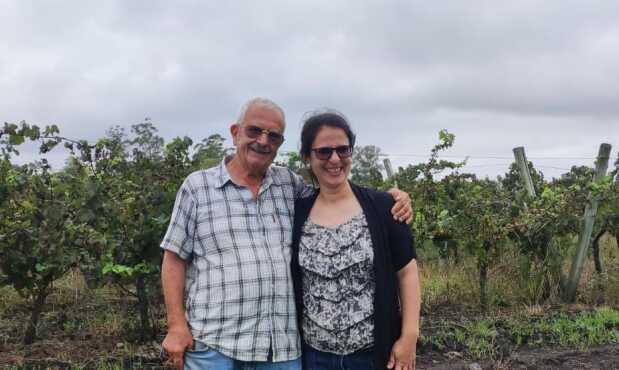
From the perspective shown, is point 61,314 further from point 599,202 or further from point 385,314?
point 599,202

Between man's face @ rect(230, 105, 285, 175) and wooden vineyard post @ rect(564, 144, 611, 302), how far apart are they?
5.45m

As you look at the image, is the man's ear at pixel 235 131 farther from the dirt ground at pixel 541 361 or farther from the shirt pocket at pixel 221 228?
the dirt ground at pixel 541 361

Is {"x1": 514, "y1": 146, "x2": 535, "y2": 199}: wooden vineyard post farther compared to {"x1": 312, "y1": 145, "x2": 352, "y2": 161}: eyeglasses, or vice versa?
{"x1": 514, "y1": 146, "x2": 535, "y2": 199}: wooden vineyard post

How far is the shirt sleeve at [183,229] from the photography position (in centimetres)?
239

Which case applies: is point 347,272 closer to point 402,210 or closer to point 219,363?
point 402,210

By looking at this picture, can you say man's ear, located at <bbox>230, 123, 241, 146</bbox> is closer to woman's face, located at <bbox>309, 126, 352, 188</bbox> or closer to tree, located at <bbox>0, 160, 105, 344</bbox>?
woman's face, located at <bbox>309, 126, 352, 188</bbox>

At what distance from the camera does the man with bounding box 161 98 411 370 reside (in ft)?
7.64

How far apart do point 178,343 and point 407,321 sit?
90 cm

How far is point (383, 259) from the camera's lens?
2.30 metres

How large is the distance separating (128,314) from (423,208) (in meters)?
3.35

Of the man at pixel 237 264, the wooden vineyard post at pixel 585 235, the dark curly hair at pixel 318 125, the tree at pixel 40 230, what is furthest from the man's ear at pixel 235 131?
the wooden vineyard post at pixel 585 235

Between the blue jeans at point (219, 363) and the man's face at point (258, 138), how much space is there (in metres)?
0.75

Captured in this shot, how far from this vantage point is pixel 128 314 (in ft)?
18.6

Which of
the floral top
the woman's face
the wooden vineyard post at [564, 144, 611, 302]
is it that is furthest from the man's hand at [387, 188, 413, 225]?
the wooden vineyard post at [564, 144, 611, 302]
